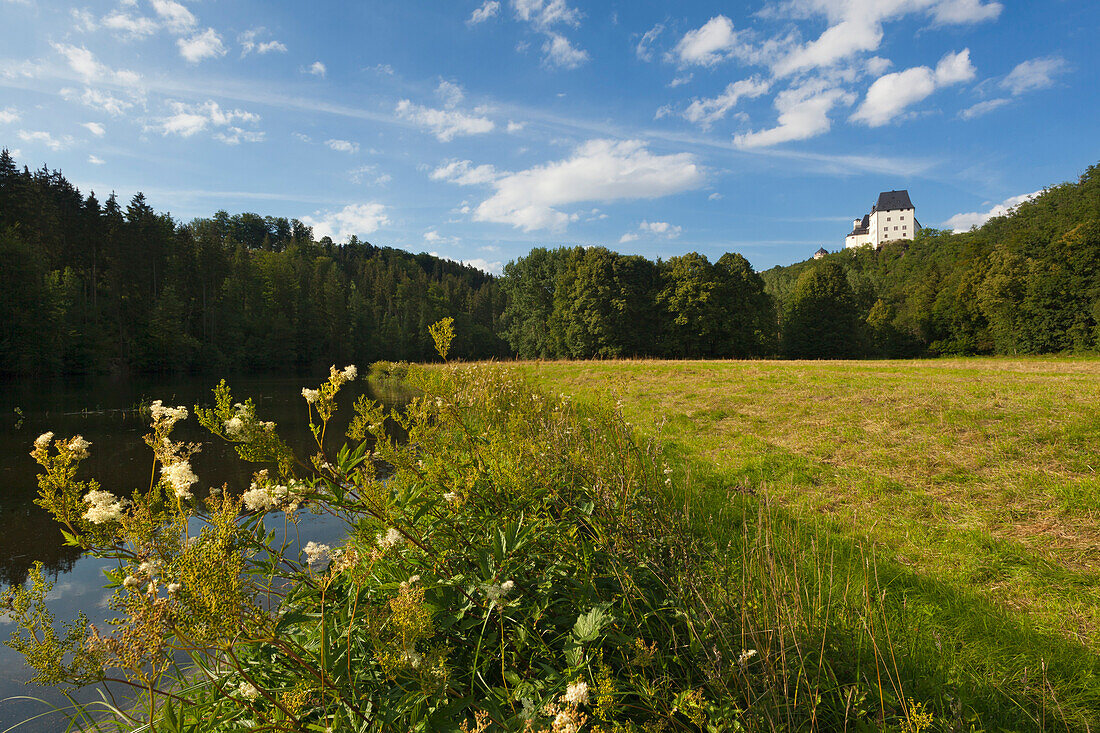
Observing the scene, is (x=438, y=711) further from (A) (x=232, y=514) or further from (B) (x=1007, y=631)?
(B) (x=1007, y=631)

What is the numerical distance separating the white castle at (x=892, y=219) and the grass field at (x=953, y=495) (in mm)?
Answer: 121046

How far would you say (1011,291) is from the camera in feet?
137

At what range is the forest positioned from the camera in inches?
1364

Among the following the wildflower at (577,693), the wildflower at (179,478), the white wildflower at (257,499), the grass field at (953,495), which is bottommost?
the grass field at (953,495)

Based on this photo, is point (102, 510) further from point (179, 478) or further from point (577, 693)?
point (577, 693)

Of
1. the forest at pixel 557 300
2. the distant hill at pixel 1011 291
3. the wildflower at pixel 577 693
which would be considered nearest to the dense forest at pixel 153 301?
the forest at pixel 557 300

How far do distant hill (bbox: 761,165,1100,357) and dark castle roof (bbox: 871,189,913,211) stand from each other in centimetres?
5941

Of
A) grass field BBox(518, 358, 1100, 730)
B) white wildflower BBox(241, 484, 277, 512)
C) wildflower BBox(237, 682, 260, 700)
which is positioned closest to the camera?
wildflower BBox(237, 682, 260, 700)

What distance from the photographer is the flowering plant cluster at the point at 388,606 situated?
54.8 inches

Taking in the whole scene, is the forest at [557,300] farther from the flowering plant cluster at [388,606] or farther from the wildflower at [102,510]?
the wildflower at [102,510]

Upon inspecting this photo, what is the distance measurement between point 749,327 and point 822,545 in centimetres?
4308

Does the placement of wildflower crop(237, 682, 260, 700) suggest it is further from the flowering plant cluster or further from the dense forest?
the dense forest

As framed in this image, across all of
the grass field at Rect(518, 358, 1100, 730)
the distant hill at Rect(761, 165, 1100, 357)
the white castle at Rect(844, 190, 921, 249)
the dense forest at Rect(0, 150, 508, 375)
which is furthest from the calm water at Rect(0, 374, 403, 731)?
the white castle at Rect(844, 190, 921, 249)

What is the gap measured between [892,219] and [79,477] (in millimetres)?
139169
